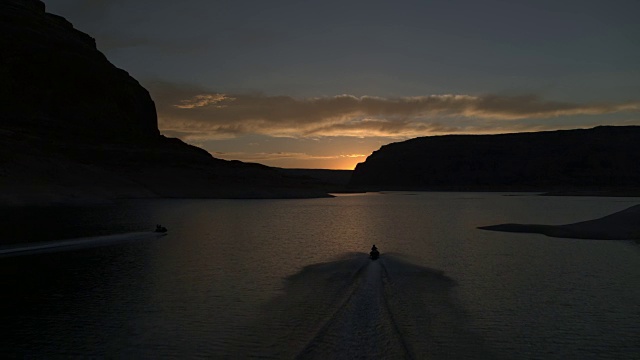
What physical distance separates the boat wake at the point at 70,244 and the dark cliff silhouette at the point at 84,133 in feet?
225

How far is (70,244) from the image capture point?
37.4m

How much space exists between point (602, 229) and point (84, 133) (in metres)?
152

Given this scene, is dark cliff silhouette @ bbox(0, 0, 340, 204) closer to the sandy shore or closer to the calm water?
the calm water

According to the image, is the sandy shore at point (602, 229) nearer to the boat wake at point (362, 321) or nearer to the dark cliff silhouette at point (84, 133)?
the boat wake at point (362, 321)

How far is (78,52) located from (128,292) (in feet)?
628

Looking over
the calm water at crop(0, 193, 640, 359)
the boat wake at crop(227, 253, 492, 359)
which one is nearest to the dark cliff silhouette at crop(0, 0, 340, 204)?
the calm water at crop(0, 193, 640, 359)

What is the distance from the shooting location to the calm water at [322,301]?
1545 centimetres

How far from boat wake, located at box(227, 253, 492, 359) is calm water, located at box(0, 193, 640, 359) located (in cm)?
7

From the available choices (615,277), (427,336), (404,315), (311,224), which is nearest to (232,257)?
(404,315)

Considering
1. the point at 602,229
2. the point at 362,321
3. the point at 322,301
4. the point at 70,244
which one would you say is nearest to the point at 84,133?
the point at 70,244

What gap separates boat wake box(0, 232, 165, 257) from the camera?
33250mm

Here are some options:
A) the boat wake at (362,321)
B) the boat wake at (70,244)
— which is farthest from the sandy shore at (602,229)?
the boat wake at (70,244)

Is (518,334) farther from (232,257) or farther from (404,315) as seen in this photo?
(232,257)

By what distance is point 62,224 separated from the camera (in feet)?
176
